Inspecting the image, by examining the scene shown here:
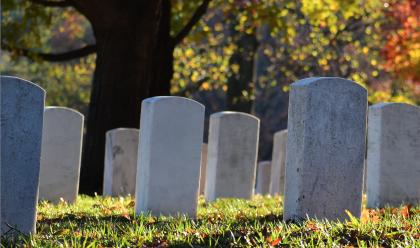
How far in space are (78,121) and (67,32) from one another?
26171 millimetres

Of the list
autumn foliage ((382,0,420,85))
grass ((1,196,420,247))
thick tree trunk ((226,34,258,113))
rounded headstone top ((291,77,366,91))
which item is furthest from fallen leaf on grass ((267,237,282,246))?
thick tree trunk ((226,34,258,113))

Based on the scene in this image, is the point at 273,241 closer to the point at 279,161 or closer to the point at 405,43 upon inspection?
the point at 279,161

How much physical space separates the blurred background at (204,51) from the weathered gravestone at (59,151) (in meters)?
2.42

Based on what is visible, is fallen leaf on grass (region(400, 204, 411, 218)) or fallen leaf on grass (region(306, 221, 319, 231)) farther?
fallen leaf on grass (region(400, 204, 411, 218))

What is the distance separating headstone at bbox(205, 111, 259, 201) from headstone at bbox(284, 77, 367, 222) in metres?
5.00

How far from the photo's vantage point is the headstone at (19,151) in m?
7.60

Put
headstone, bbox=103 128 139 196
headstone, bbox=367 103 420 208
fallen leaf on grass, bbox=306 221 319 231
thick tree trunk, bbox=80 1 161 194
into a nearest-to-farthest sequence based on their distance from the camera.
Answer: fallen leaf on grass, bbox=306 221 319 231 < headstone, bbox=367 103 420 208 < headstone, bbox=103 128 139 196 < thick tree trunk, bbox=80 1 161 194

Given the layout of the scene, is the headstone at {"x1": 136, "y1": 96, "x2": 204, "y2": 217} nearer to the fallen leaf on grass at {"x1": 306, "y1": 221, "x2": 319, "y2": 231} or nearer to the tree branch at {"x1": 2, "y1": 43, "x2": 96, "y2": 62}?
the fallen leaf on grass at {"x1": 306, "y1": 221, "x2": 319, "y2": 231}

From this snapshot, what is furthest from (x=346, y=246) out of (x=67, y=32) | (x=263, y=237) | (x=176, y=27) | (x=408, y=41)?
(x=67, y=32)

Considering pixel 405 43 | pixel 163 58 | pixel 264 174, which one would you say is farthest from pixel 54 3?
pixel 405 43

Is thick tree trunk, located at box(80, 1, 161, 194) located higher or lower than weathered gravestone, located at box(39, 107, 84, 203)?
higher

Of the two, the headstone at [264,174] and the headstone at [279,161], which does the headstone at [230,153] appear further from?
the headstone at [264,174]

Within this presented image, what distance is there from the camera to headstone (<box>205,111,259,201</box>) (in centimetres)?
1433

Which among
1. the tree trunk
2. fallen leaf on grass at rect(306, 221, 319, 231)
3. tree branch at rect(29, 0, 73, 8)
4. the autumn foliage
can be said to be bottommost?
fallen leaf on grass at rect(306, 221, 319, 231)
